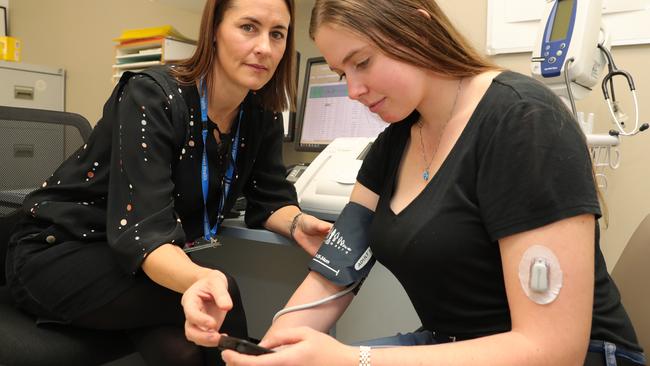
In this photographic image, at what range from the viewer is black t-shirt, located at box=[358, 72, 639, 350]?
63 centimetres

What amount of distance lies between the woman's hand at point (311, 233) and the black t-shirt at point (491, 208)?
0.36 metres

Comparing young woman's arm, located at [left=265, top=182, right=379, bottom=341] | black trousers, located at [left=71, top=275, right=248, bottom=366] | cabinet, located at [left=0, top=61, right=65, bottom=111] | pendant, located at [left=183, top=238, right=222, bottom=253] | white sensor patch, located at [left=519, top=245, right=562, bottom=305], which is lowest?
black trousers, located at [left=71, top=275, right=248, bottom=366]

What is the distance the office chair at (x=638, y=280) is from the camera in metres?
0.86

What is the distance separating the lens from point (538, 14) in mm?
1512

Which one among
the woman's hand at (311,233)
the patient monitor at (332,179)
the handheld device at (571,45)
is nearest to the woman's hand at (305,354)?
the woman's hand at (311,233)

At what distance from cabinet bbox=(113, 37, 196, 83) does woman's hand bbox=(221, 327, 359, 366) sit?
1561 mm

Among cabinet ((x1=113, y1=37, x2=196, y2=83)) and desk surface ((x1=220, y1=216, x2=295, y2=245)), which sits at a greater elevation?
cabinet ((x1=113, y1=37, x2=196, y2=83))

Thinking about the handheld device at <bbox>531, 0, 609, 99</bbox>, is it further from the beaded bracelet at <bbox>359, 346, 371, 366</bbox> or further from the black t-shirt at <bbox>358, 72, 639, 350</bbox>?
the beaded bracelet at <bbox>359, 346, 371, 366</bbox>

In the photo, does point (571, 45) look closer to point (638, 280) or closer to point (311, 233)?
point (638, 280)

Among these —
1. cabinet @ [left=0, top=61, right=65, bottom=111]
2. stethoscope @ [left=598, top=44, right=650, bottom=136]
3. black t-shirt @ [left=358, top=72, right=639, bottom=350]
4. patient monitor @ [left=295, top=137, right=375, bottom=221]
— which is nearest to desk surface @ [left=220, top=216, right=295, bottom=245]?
patient monitor @ [left=295, top=137, right=375, bottom=221]

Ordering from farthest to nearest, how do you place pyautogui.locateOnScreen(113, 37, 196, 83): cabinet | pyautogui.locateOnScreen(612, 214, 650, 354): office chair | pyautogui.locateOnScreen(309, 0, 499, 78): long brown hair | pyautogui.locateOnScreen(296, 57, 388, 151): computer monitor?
pyautogui.locateOnScreen(113, 37, 196, 83): cabinet, pyautogui.locateOnScreen(296, 57, 388, 151): computer monitor, pyautogui.locateOnScreen(612, 214, 650, 354): office chair, pyautogui.locateOnScreen(309, 0, 499, 78): long brown hair

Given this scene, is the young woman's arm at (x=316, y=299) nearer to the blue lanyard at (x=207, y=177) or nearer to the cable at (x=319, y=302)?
the cable at (x=319, y=302)

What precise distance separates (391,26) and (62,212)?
786mm

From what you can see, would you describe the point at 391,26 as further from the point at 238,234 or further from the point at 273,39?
the point at 238,234
